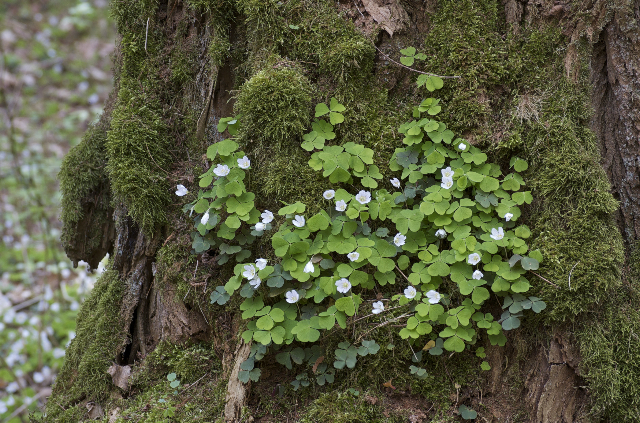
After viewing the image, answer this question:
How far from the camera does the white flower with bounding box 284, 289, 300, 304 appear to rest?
101 inches

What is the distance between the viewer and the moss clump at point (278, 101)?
2.77 meters

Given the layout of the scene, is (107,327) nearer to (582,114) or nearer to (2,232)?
(582,114)

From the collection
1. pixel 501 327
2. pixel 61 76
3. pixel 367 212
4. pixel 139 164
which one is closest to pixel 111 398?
pixel 139 164

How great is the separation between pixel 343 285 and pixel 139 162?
1694mm

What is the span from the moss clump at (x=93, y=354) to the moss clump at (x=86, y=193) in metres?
0.45

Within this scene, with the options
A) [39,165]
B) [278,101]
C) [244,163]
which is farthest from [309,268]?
[39,165]

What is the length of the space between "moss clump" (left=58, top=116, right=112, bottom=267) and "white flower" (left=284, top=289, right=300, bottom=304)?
6.51 feet

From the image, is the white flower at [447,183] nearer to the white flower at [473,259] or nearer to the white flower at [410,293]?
the white flower at [473,259]

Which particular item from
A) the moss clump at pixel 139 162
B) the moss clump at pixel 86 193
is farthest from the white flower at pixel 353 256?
the moss clump at pixel 86 193

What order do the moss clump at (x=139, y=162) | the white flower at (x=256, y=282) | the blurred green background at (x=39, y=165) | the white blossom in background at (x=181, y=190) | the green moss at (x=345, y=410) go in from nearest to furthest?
the green moss at (x=345, y=410) → the white flower at (x=256, y=282) → the white blossom in background at (x=181, y=190) → the moss clump at (x=139, y=162) → the blurred green background at (x=39, y=165)

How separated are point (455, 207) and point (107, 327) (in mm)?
2559

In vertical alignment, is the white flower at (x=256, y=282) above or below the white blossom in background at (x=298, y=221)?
below

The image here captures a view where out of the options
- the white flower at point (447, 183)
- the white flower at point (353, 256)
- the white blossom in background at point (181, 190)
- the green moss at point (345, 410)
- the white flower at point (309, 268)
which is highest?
the white blossom in background at point (181, 190)

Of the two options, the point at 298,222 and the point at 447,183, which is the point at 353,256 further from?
the point at 447,183
